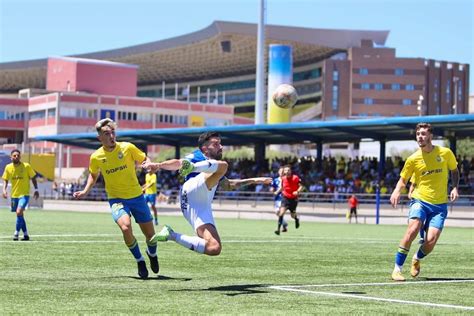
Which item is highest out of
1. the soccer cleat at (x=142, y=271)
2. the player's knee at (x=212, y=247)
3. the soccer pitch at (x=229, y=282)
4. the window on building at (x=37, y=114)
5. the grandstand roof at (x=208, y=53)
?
the grandstand roof at (x=208, y=53)

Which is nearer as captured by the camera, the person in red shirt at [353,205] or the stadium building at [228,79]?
the person in red shirt at [353,205]

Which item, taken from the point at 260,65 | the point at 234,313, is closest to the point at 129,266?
the point at 234,313

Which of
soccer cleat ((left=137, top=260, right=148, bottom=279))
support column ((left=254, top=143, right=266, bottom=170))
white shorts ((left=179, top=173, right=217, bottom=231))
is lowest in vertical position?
soccer cleat ((left=137, top=260, right=148, bottom=279))

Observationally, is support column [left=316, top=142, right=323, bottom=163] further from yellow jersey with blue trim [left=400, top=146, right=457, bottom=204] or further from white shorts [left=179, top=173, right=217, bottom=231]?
white shorts [left=179, top=173, right=217, bottom=231]

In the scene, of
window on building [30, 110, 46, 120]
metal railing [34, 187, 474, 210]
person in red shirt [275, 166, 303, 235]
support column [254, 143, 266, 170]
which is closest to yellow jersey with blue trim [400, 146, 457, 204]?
person in red shirt [275, 166, 303, 235]

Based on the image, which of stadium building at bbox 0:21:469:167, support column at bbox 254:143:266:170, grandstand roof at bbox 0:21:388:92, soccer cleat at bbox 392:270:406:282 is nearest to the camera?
soccer cleat at bbox 392:270:406:282

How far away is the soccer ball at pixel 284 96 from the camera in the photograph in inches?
1305

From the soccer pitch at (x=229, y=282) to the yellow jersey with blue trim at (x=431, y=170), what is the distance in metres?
1.19

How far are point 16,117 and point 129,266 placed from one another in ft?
366

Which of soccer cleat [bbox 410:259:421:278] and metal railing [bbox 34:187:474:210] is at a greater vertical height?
metal railing [bbox 34:187:474:210]

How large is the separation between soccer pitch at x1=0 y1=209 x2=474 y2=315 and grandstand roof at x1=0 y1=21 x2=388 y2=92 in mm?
121655

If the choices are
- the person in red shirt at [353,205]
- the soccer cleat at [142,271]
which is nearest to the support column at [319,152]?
the person in red shirt at [353,205]

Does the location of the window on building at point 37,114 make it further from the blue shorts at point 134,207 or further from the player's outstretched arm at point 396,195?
the player's outstretched arm at point 396,195

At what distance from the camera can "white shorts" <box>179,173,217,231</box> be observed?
12.8m
